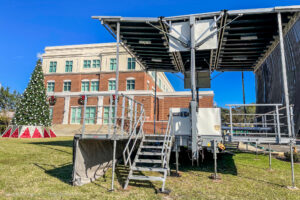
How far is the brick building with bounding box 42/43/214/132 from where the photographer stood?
29594mm

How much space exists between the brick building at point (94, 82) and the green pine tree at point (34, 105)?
849 cm

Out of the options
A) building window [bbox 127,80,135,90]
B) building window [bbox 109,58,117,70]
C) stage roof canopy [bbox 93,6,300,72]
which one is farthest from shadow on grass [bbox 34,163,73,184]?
building window [bbox 109,58,117,70]

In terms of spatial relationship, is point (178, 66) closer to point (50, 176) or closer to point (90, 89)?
point (50, 176)

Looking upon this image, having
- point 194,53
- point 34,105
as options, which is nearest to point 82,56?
point 34,105

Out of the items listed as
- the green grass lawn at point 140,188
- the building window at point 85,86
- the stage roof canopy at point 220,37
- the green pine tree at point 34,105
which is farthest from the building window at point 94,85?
the green grass lawn at point 140,188

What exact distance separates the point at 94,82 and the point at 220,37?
26766 millimetres

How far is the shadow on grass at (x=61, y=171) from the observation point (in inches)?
252

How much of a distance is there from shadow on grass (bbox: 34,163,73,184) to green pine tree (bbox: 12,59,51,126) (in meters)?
14.6

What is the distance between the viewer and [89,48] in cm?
3406

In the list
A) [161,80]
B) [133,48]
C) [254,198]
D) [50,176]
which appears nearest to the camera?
[254,198]

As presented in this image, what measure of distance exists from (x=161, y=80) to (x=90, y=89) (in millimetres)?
15194

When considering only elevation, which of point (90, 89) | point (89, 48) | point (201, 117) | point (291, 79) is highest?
point (89, 48)

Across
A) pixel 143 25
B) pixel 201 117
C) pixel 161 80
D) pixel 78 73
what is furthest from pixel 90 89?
pixel 201 117

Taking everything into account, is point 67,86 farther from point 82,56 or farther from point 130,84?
point 130,84
